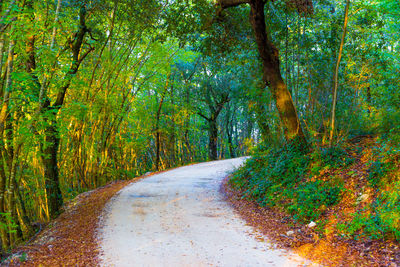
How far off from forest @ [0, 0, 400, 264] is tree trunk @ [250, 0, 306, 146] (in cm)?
3

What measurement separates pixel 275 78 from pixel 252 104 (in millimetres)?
2824

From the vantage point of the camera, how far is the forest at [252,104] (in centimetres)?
533

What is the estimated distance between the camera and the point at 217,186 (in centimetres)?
1010

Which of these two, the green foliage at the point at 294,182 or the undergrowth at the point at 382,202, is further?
the green foliage at the point at 294,182

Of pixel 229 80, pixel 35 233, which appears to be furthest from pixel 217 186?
pixel 229 80

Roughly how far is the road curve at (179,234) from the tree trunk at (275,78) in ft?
8.27

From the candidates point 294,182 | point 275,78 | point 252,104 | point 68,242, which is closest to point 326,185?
point 294,182

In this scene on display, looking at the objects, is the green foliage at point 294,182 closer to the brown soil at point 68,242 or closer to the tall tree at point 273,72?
the tall tree at point 273,72

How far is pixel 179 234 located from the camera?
544cm

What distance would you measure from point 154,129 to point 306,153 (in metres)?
11.1

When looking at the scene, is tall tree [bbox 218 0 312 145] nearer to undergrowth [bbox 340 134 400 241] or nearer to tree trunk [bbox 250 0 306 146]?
tree trunk [bbox 250 0 306 146]

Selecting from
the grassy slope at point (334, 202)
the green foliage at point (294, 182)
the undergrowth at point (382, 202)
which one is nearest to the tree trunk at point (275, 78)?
the green foliage at point (294, 182)

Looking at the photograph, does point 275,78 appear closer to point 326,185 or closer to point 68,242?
point 326,185

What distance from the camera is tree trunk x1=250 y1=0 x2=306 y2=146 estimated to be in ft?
25.8
